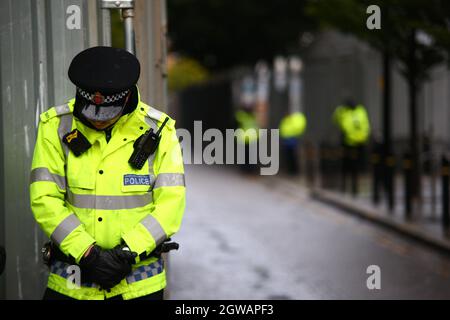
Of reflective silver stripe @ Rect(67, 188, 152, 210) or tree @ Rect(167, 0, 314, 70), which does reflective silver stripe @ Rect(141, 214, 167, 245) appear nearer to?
reflective silver stripe @ Rect(67, 188, 152, 210)

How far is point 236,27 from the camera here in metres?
30.6

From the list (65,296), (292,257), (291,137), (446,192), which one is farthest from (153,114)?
(291,137)

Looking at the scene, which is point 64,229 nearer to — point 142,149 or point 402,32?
point 142,149

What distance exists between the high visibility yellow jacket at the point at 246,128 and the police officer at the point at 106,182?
18.6 m

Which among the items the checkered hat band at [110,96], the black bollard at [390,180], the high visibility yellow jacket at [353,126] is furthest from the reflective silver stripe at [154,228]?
the high visibility yellow jacket at [353,126]

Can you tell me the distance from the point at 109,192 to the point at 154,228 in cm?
27

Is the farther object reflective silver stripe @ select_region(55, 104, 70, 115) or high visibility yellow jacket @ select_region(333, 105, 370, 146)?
high visibility yellow jacket @ select_region(333, 105, 370, 146)

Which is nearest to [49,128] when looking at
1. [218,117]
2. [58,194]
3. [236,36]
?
[58,194]

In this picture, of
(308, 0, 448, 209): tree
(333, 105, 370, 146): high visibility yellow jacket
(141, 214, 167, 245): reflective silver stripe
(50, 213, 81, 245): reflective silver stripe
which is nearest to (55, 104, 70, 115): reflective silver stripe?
(50, 213, 81, 245): reflective silver stripe

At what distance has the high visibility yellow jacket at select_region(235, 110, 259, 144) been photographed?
77.3 ft

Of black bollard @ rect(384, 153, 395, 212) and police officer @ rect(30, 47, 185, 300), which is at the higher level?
police officer @ rect(30, 47, 185, 300)

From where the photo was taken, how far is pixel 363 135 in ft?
61.5

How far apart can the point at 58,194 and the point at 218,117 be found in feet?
106

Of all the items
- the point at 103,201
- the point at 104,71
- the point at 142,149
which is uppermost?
the point at 104,71
